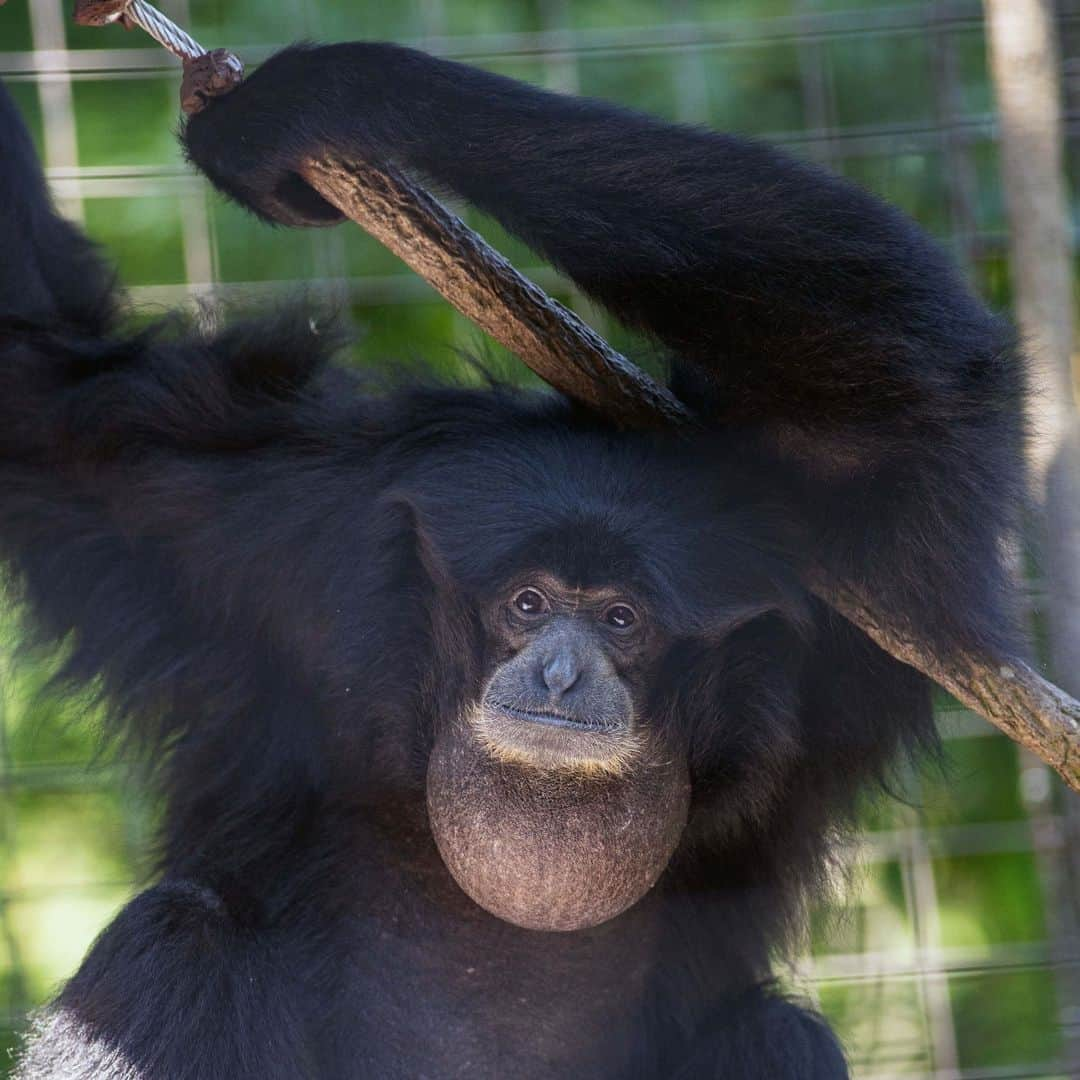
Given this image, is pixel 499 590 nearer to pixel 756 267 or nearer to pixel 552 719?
pixel 552 719

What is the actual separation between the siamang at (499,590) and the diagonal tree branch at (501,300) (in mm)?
43

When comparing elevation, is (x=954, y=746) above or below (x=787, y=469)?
below

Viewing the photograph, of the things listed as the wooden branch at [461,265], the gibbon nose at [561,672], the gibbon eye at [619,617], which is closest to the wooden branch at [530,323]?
the wooden branch at [461,265]

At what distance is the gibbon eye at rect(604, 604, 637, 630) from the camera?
258 centimetres

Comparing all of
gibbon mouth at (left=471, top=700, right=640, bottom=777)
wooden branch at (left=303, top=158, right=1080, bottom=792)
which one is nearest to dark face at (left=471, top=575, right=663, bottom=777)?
gibbon mouth at (left=471, top=700, right=640, bottom=777)

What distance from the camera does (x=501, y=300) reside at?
2484 mm

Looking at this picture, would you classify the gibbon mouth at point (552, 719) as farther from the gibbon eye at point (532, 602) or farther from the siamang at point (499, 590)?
the gibbon eye at point (532, 602)

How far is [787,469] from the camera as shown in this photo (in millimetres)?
2590

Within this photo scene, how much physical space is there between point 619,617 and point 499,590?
20cm

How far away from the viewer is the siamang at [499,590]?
2.40 metres

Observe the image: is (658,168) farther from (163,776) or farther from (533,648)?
(163,776)

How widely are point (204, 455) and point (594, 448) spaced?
73 cm

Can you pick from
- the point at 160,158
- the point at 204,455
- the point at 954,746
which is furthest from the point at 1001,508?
the point at 160,158

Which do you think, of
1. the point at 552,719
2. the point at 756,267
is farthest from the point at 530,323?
the point at 552,719
